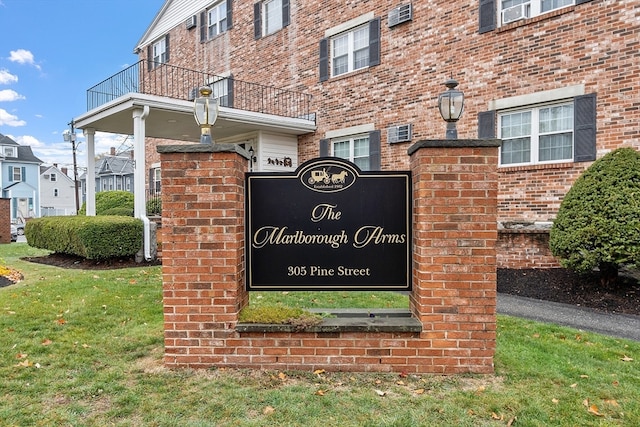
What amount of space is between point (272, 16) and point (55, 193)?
45663mm

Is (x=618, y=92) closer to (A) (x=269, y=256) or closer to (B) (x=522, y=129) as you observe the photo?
(B) (x=522, y=129)

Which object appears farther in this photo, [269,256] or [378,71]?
[378,71]

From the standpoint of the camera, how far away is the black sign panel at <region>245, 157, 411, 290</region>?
11.8 ft

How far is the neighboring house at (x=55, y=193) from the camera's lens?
4734 centimetres

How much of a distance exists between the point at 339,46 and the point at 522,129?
5.88 m

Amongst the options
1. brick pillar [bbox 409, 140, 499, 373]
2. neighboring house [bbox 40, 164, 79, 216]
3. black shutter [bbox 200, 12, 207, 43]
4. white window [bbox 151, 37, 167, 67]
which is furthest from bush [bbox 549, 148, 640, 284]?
neighboring house [bbox 40, 164, 79, 216]

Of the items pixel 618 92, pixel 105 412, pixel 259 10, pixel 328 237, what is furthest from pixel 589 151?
pixel 259 10

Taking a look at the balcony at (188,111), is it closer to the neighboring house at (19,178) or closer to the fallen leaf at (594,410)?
the fallen leaf at (594,410)

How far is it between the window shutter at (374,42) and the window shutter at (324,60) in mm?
1532

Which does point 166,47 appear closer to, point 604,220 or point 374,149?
point 374,149

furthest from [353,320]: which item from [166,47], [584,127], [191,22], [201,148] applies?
[166,47]

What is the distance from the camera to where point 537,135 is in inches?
333

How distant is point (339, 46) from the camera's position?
39.5 feet

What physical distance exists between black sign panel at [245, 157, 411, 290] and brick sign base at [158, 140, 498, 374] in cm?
22
